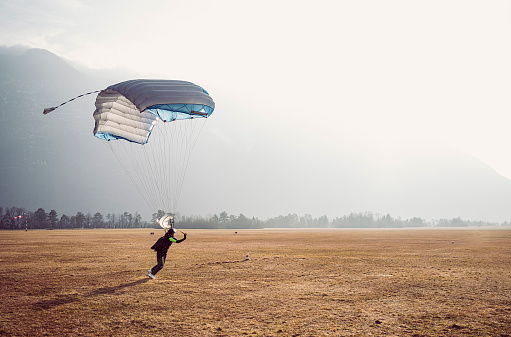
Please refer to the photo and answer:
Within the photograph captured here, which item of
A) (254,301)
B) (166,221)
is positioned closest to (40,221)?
(166,221)

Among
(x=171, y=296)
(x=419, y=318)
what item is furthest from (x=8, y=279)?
(x=419, y=318)

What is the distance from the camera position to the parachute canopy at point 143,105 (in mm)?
19547

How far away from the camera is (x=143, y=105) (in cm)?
1911

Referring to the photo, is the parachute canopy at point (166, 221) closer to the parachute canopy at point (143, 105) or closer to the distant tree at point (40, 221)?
the parachute canopy at point (143, 105)

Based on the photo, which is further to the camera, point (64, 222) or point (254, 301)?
point (64, 222)

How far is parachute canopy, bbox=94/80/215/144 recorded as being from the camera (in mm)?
19547

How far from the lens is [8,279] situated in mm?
18078

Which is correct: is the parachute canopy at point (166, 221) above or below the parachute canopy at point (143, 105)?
below

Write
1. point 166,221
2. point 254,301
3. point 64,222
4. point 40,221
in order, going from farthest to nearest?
1. point 64,222
2. point 40,221
3. point 166,221
4. point 254,301

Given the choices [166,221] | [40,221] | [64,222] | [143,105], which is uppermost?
[143,105]

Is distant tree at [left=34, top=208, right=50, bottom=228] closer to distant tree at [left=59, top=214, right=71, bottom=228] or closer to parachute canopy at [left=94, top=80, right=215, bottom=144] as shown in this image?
distant tree at [left=59, top=214, right=71, bottom=228]

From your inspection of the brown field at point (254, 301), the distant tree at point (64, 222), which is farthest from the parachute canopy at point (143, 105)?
the distant tree at point (64, 222)

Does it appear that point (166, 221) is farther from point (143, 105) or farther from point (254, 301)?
point (254, 301)

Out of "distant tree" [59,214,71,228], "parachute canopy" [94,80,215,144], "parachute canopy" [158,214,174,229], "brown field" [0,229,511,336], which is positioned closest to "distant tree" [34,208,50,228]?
"distant tree" [59,214,71,228]
